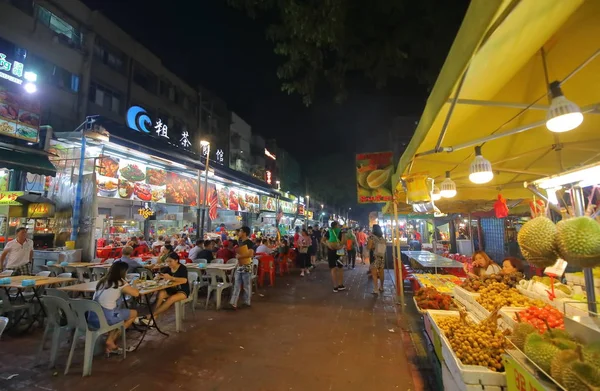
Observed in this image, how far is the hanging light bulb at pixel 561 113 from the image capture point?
195 centimetres

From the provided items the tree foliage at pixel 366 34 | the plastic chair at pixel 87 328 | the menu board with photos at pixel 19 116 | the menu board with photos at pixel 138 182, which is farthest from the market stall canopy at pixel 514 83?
the menu board with photos at pixel 19 116

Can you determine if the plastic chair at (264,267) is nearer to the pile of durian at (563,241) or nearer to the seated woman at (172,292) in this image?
the seated woman at (172,292)

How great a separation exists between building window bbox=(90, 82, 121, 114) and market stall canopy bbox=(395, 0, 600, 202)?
18.5 meters

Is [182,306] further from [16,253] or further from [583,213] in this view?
[583,213]

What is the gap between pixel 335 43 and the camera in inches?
177

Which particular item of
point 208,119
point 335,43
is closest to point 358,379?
point 335,43

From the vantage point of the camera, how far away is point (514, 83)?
2779mm

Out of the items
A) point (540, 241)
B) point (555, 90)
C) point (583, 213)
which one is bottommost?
point (540, 241)

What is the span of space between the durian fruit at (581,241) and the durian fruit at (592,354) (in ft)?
1.60

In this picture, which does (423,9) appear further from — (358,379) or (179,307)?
(179,307)

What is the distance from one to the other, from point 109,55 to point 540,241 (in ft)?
73.2

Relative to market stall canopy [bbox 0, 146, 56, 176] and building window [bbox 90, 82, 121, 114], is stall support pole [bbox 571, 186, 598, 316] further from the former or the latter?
building window [bbox 90, 82, 121, 114]

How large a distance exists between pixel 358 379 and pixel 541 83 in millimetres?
3975

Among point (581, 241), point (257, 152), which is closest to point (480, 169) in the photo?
point (581, 241)
